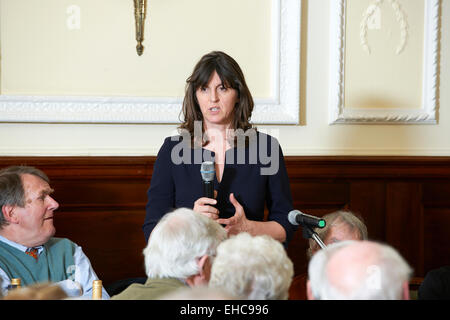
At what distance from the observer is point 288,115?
3.67 m

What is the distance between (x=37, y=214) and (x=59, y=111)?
1.12 metres

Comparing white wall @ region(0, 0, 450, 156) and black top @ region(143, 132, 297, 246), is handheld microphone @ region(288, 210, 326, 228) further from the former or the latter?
white wall @ region(0, 0, 450, 156)

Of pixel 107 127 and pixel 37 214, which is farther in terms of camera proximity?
pixel 107 127

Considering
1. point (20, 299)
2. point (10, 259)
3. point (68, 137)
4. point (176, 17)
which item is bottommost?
point (10, 259)

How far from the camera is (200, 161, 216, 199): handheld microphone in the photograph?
228cm

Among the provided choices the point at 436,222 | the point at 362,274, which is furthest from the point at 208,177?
the point at 436,222

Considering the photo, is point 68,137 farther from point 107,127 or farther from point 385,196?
point 385,196

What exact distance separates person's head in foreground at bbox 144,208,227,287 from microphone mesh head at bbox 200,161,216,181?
0.48 m

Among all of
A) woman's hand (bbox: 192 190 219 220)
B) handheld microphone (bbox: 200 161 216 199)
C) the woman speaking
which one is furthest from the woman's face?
woman's hand (bbox: 192 190 219 220)

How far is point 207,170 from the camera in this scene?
90.0 inches

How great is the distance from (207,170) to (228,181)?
8.9 inches

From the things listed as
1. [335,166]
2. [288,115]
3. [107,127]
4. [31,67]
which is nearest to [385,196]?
[335,166]

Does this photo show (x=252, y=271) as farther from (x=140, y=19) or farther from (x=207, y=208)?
(x=140, y=19)

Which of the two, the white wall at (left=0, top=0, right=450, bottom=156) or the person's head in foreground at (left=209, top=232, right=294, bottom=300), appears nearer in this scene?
the person's head in foreground at (left=209, top=232, right=294, bottom=300)
